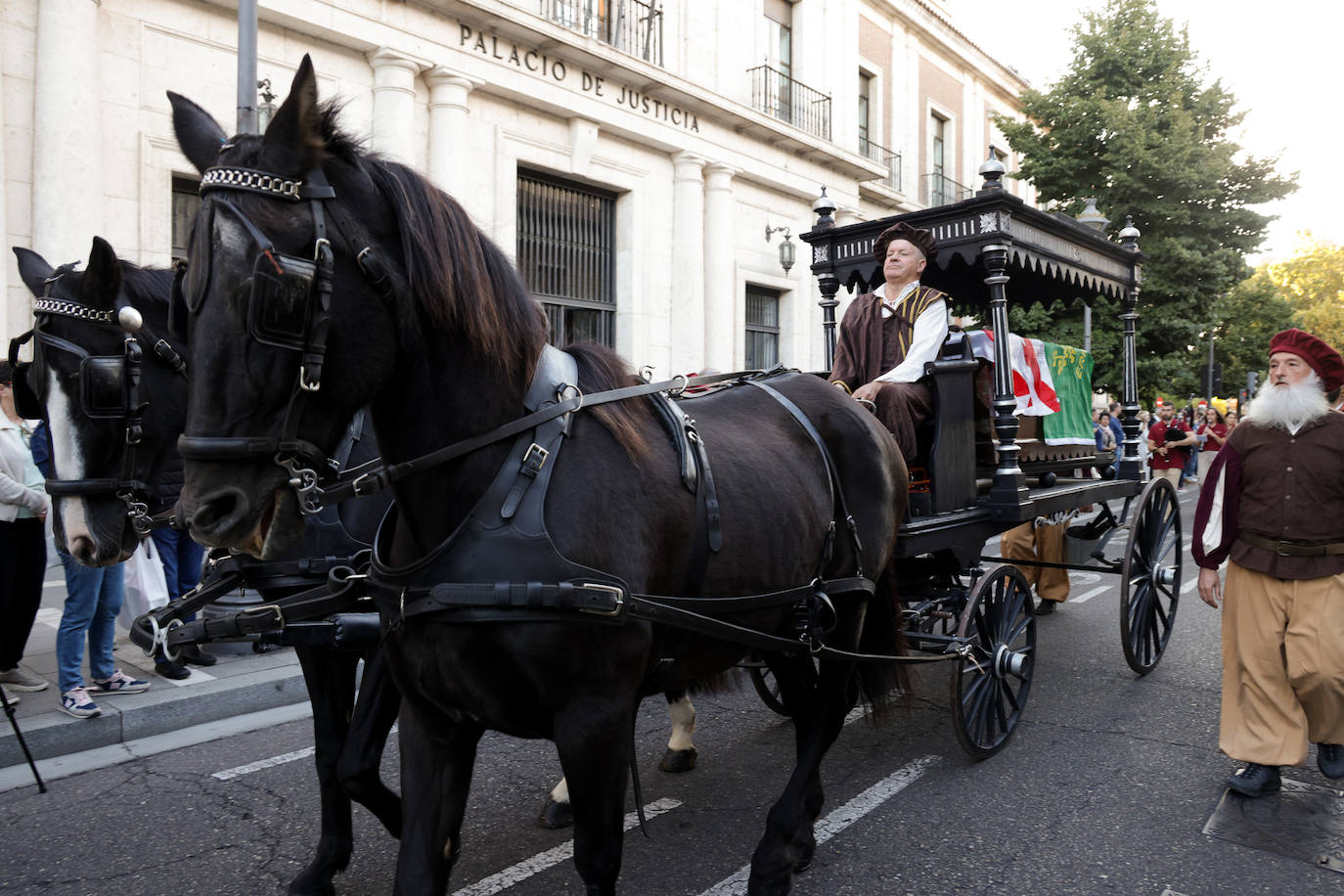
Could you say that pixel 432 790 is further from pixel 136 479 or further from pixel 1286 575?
pixel 1286 575

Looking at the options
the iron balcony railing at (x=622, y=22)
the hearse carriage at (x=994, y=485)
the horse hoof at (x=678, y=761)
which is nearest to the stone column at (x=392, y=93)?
the iron balcony railing at (x=622, y=22)

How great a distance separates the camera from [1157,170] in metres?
17.9

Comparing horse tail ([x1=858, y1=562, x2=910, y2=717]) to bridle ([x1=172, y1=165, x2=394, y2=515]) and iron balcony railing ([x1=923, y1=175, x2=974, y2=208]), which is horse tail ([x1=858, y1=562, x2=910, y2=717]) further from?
iron balcony railing ([x1=923, y1=175, x2=974, y2=208])

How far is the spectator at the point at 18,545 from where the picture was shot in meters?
5.06

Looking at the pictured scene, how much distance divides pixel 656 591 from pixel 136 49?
31.9 feet

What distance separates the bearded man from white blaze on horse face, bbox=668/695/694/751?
244cm

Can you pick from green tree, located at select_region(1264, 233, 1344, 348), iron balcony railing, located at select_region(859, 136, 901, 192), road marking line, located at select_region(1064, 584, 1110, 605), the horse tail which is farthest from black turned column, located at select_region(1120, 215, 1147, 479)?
green tree, located at select_region(1264, 233, 1344, 348)

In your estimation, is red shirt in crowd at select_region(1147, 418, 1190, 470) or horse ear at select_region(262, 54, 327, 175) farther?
red shirt in crowd at select_region(1147, 418, 1190, 470)

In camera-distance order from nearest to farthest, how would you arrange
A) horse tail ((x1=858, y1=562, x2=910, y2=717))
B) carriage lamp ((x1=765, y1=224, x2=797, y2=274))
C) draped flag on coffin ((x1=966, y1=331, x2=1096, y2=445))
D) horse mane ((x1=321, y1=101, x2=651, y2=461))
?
horse mane ((x1=321, y1=101, x2=651, y2=461)) → horse tail ((x1=858, y1=562, x2=910, y2=717)) → draped flag on coffin ((x1=966, y1=331, x2=1096, y2=445)) → carriage lamp ((x1=765, y1=224, x2=797, y2=274))

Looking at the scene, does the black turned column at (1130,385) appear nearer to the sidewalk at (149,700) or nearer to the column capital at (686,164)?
the sidewalk at (149,700)

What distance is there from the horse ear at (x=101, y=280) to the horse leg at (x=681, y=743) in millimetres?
2964

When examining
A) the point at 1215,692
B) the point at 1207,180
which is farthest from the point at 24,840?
the point at 1207,180

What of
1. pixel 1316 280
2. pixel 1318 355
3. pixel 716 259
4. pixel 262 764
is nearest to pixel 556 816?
pixel 262 764

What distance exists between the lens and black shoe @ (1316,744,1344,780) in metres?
4.16
